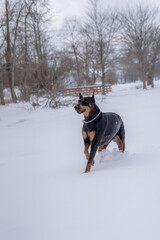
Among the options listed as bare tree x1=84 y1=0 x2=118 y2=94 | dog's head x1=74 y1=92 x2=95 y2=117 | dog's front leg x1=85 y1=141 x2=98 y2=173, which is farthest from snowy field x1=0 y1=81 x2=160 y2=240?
bare tree x1=84 y1=0 x2=118 y2=94

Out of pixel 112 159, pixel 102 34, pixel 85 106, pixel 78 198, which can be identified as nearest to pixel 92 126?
pixel 85 106

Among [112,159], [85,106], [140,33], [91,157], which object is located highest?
[140,33]

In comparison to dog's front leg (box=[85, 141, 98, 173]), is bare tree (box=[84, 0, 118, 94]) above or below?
above

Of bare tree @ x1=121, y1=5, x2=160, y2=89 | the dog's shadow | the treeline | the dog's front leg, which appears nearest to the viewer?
the dog's front leg

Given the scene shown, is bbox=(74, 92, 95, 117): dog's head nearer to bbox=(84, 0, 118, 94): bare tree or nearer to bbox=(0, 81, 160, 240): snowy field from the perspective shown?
bbox=(0, 81, 160, 240): snowy field

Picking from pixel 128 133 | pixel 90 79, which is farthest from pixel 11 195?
pixel 90 79

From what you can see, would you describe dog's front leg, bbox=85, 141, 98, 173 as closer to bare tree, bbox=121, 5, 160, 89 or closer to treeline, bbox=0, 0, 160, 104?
treeline, bbox=0, 0, 160, 104

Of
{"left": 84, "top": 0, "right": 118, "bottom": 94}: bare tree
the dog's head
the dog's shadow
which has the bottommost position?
the dog's shadow

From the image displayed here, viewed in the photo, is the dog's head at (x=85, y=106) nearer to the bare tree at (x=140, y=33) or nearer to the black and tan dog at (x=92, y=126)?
the black and tan dog at (x=92, y=126)

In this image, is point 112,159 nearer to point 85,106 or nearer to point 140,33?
point 85,106

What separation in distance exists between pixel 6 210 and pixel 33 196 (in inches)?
11.6

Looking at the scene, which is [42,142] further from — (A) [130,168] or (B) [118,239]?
(B) [118,239]

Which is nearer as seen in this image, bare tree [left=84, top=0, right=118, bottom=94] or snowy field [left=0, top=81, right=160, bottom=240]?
snowy field [left=0, top=81, right=160, bottom=240]

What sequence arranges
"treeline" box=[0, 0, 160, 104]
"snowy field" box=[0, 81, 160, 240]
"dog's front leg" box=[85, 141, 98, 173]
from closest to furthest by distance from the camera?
1. "snowy field" box=[0, 81, 160, 240]
2. "dog's front leg" box=[85, 141, 98, 173]
3. "treeline" box=[0, 0, 160, 104]
